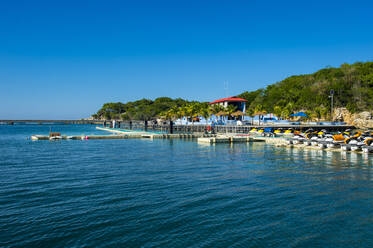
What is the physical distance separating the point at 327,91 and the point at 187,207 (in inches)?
3713

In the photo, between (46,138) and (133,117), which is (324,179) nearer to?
(46,138)

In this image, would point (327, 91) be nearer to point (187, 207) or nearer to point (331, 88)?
point (331, 88)

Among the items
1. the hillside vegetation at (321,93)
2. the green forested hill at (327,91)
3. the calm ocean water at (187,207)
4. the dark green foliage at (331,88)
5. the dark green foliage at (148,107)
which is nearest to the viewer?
the calm ocean water at (187,207)

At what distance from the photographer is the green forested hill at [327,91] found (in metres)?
86.7

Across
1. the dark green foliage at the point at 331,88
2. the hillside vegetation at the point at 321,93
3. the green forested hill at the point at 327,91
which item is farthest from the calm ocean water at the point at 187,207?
the dark green foliage at the point at 331,88

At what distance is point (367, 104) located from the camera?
86.0 m

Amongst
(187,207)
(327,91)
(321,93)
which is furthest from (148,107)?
(187,207)

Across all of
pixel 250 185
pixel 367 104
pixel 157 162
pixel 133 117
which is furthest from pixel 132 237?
pixel 133 117

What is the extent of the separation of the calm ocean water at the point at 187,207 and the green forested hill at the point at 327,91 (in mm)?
67743

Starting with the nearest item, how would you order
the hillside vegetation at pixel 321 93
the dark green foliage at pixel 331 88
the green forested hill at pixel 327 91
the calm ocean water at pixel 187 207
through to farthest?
the calm ocean water at pixel 187 207 < the hillside vegetation at pixel 321 93 < the green forested hill at pixel 327 91 < the dark green foliage at pixel 331 88

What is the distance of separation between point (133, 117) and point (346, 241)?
16510 cm

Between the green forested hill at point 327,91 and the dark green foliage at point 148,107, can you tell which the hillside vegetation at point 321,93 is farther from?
the dark green foliage at point 148,107

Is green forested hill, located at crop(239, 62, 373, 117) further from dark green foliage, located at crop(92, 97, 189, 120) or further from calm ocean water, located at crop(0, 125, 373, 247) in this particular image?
dark green foliage, located at crop(92, 97, 189, 120)

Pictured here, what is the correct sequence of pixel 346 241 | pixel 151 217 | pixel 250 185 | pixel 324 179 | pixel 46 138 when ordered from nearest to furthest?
pixel 346 241, pixel 151 217, pixel 250 185, pixel 324 179, pixel 46 138
